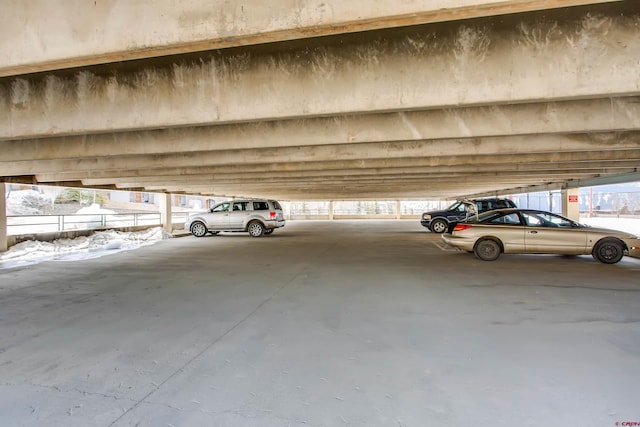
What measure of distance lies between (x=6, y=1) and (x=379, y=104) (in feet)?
12.4

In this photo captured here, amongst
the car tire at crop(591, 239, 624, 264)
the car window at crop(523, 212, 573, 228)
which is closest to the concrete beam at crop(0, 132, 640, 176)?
the car window at crop(523, 212, 573, 228)

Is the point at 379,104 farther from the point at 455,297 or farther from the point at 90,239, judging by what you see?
the point at 90,239

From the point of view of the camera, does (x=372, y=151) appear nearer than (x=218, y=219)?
Yes

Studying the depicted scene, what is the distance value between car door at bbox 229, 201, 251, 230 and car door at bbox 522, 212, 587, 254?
12854 millimetres

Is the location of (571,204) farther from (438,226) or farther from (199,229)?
(199,229)

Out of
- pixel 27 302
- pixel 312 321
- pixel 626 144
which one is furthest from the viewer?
pixel 626 144

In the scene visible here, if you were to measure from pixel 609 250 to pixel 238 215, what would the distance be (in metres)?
15.0

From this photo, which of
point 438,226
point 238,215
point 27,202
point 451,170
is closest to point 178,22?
point 451,170

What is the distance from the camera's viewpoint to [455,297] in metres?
5.76

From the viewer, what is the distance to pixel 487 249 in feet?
31.8

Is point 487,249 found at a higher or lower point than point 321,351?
higher

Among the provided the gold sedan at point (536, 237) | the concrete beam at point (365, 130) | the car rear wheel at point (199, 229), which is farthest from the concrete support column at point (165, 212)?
the gold sedan at point (536, 237)

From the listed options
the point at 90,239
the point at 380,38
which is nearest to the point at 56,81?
the point at 380,38

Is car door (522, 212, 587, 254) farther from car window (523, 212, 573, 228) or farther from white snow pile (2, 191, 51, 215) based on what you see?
white snow pile (2, 191, 51, 215)
